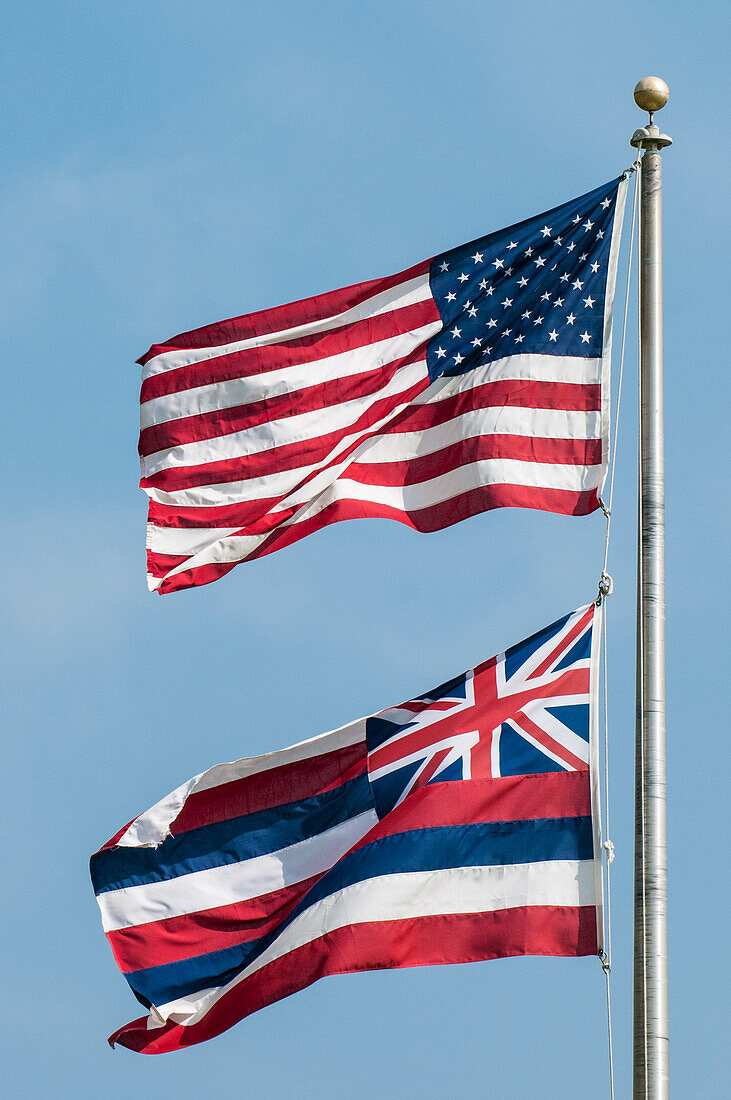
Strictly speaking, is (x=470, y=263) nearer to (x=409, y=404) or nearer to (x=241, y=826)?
(x=409, y=404)

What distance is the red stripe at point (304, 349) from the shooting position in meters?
18.0

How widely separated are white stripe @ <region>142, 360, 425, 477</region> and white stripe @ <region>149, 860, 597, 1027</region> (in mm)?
4390

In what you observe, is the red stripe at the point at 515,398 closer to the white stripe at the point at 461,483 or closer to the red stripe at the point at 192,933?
the white stripe at the point at 461,483

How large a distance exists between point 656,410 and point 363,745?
13.6 ft

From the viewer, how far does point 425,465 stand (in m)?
17.5

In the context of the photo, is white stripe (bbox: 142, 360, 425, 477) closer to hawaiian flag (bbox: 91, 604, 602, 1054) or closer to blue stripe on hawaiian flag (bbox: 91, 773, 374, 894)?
hawaiian flag (bbox: 91, 604, 602, 1054)

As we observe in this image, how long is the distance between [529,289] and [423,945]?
612 centimetres

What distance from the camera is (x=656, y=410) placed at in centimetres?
1605

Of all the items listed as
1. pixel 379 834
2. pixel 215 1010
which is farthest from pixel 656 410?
pixel 215 1010

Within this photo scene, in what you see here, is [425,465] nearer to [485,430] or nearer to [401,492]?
[401,492]

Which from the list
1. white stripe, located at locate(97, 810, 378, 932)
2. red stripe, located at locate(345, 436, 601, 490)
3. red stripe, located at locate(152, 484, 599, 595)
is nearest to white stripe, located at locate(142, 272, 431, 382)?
red stripe, located at locate(345, 436, 601, 490)

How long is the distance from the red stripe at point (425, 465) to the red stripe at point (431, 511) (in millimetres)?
280

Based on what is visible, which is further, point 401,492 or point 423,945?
point 401,492

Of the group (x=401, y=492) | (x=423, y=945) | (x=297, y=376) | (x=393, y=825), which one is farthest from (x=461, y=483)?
(x=423, y=945)
